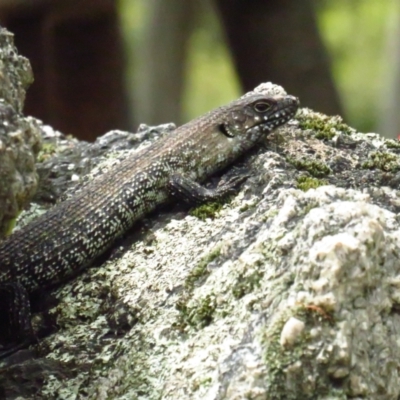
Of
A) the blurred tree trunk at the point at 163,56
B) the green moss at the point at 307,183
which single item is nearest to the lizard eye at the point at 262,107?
the green moss at the point at 307,183

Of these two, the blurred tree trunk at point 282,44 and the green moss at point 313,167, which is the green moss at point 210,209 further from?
the blurred tree trunk at point 282,44

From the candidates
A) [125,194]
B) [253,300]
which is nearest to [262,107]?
[125,194]

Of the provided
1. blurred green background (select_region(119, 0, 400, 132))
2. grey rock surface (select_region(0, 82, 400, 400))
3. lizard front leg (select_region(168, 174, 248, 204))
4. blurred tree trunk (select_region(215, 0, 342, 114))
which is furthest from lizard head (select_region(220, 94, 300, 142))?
blurred green background (select_region(119, 0, 400, 132))

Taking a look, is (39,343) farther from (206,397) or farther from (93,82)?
(93,82)

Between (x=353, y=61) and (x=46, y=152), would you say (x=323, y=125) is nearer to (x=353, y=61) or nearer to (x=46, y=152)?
(x=46, y=152)

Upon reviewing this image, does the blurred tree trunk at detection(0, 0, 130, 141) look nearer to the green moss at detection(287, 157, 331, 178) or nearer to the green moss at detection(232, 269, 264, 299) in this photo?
the green moss at detection(287, 157, 331, 178)

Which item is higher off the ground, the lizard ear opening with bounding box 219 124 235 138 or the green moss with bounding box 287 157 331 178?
the lizard ear opening with bounding box 219 124 235 138
